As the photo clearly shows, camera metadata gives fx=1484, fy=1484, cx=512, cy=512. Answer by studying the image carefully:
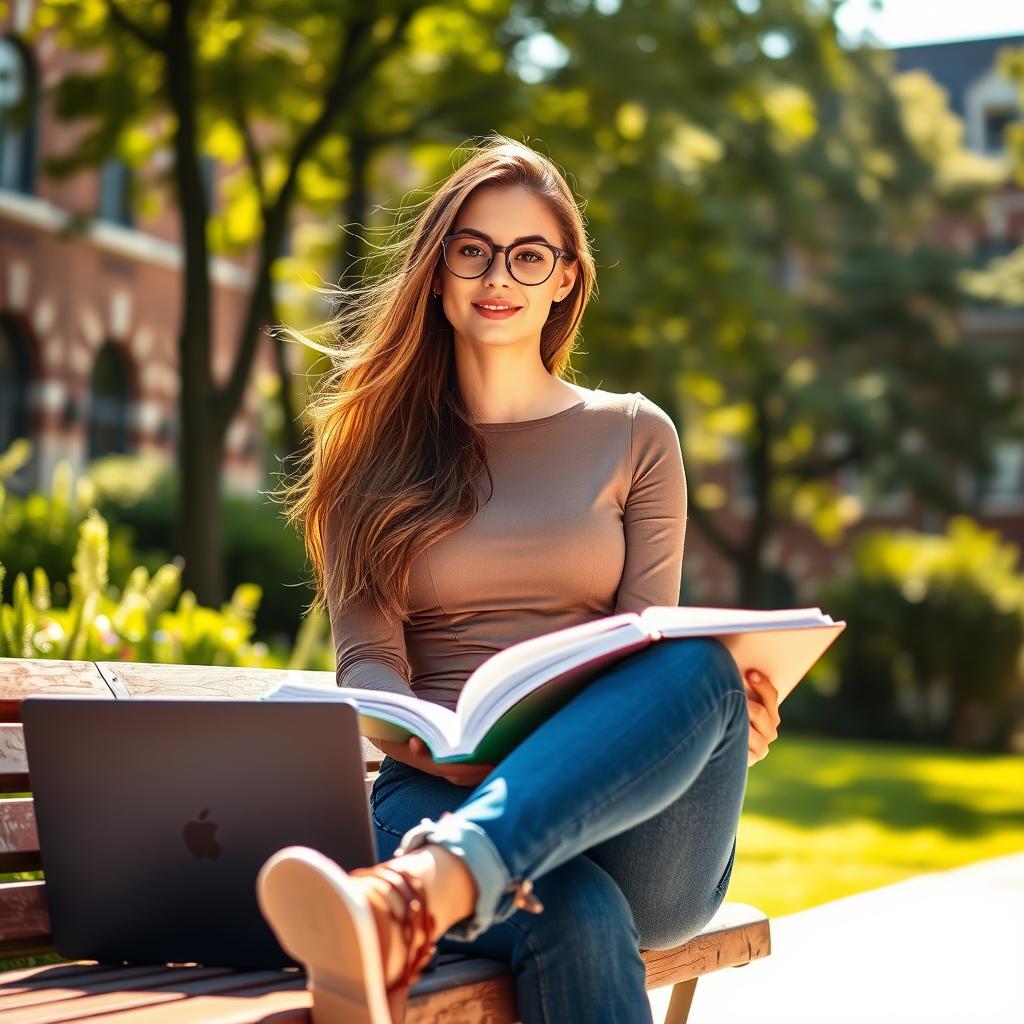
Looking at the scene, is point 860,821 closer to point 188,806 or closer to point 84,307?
point 188,806

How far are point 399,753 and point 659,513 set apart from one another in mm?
787

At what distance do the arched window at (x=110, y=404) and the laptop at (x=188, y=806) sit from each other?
18.9 m

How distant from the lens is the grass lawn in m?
8.37

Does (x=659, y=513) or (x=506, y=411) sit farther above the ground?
(x=506, y=411)

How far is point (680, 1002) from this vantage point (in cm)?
347

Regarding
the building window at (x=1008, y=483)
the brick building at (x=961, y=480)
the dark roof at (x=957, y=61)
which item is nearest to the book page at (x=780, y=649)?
the brick building at (x=961, y=480)

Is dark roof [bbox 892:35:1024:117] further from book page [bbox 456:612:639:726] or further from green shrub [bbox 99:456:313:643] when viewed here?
book page [bbox 456:612:639:726]

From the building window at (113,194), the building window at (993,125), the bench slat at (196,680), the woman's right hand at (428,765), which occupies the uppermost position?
the building window at (993,125)

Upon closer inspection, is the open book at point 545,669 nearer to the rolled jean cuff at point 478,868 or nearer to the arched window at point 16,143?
the rolled jean cuff at point 478,868

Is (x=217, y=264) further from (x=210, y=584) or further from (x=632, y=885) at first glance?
(x=632, y=885)

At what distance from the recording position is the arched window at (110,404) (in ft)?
68.0

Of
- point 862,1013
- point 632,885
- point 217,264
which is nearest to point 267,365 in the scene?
point 217,264

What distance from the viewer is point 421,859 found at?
2080mm

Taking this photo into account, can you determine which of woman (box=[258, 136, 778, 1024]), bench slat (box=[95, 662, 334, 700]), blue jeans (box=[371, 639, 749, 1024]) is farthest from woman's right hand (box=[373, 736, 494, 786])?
bench slat (box=[95, 662, 334, 700])
